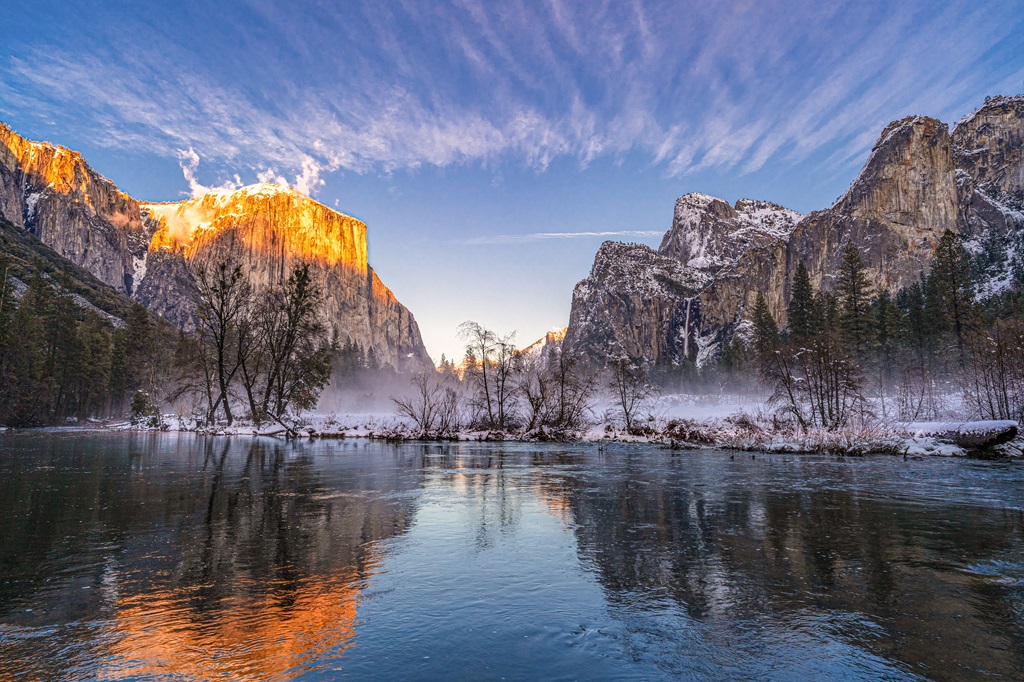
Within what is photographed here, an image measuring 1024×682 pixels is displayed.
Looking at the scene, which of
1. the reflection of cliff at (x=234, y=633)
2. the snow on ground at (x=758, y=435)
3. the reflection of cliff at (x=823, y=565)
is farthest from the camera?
the snow on ground at (x=758, y=435)

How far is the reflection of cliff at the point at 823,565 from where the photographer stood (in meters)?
4.60

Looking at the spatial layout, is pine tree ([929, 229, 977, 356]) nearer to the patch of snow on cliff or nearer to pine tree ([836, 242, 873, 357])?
pine tree ([836, 242, 873, 357])

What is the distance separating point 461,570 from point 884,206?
22591cm

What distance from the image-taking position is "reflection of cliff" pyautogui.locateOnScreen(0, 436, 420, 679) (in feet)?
13.0

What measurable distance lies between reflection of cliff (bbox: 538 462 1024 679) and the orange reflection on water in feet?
9.40

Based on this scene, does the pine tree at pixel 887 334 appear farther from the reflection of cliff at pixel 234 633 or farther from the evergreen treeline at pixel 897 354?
the reflection of cliff at pixel 234 633

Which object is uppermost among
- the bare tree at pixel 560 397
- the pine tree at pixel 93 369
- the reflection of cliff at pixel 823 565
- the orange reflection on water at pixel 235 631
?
the pine tree at pixel 93 369

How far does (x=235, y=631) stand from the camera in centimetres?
436

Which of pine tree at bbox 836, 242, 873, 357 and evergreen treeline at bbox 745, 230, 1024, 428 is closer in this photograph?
evergreen treeline at bbox 745, 230, 1024, 428

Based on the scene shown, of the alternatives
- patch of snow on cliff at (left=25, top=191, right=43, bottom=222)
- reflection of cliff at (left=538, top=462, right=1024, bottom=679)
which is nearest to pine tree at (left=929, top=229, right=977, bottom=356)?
reflection of cliff at (left=538, top=462, right=1024, bottom=679)

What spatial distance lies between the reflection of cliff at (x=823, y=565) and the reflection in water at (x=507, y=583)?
40 mm

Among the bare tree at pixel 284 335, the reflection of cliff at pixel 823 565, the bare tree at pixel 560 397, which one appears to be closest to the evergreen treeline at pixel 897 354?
the bare tree at pixel 560 397

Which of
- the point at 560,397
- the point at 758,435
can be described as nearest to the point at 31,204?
the point at 560,397

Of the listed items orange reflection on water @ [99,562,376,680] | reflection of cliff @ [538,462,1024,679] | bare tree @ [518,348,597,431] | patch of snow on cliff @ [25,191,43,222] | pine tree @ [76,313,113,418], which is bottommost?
reflection of cliff @ [538,462,1024,679]
